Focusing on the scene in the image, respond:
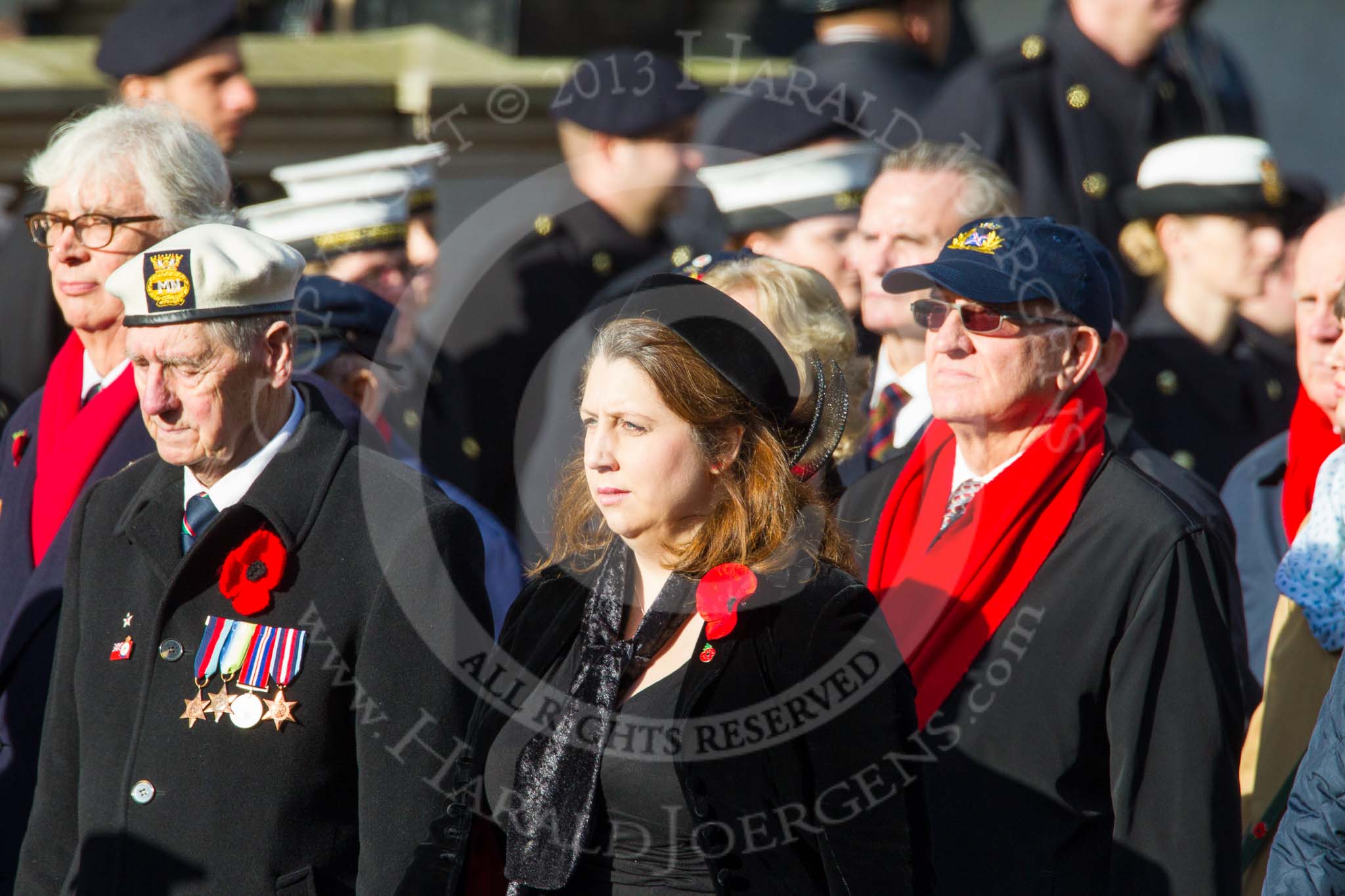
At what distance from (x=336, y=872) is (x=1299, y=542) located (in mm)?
2131

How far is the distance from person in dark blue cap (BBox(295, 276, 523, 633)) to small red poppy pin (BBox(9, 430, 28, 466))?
66cm

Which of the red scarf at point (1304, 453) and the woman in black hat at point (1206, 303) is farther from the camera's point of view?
the woman in black hat at point (1206, 303)

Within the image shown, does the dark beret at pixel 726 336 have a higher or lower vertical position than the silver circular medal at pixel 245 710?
higher

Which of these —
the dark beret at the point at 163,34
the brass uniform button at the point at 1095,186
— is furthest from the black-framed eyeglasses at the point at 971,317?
the dark beret at the point at 163,34

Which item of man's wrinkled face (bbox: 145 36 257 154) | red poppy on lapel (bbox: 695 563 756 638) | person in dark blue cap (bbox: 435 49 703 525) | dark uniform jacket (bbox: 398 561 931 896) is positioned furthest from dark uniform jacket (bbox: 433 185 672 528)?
dark uniform jacket (bbox: 398 561 931 896)

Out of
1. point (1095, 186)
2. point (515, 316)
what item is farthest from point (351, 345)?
point (1095, 186)

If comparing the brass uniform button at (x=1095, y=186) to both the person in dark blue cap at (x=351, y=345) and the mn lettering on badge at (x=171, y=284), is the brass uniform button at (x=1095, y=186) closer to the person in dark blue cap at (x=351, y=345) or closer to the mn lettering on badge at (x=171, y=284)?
the person in dark blue cap at (x=351, y=345)

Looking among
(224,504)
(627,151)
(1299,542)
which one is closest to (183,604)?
(224,504)

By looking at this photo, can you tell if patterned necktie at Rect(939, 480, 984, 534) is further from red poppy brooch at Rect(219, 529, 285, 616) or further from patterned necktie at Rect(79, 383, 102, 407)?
patterned necktie at Rect(79, 383, 102, 407)

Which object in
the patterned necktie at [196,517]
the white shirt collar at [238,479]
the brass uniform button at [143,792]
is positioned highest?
the white shirt collar at [238,479]

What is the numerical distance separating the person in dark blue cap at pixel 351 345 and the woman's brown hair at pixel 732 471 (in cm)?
117

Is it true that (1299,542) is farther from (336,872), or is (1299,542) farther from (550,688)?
(336,872)

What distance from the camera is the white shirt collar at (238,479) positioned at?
134 inches

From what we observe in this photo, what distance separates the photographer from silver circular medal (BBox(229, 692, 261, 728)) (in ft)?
10.5
